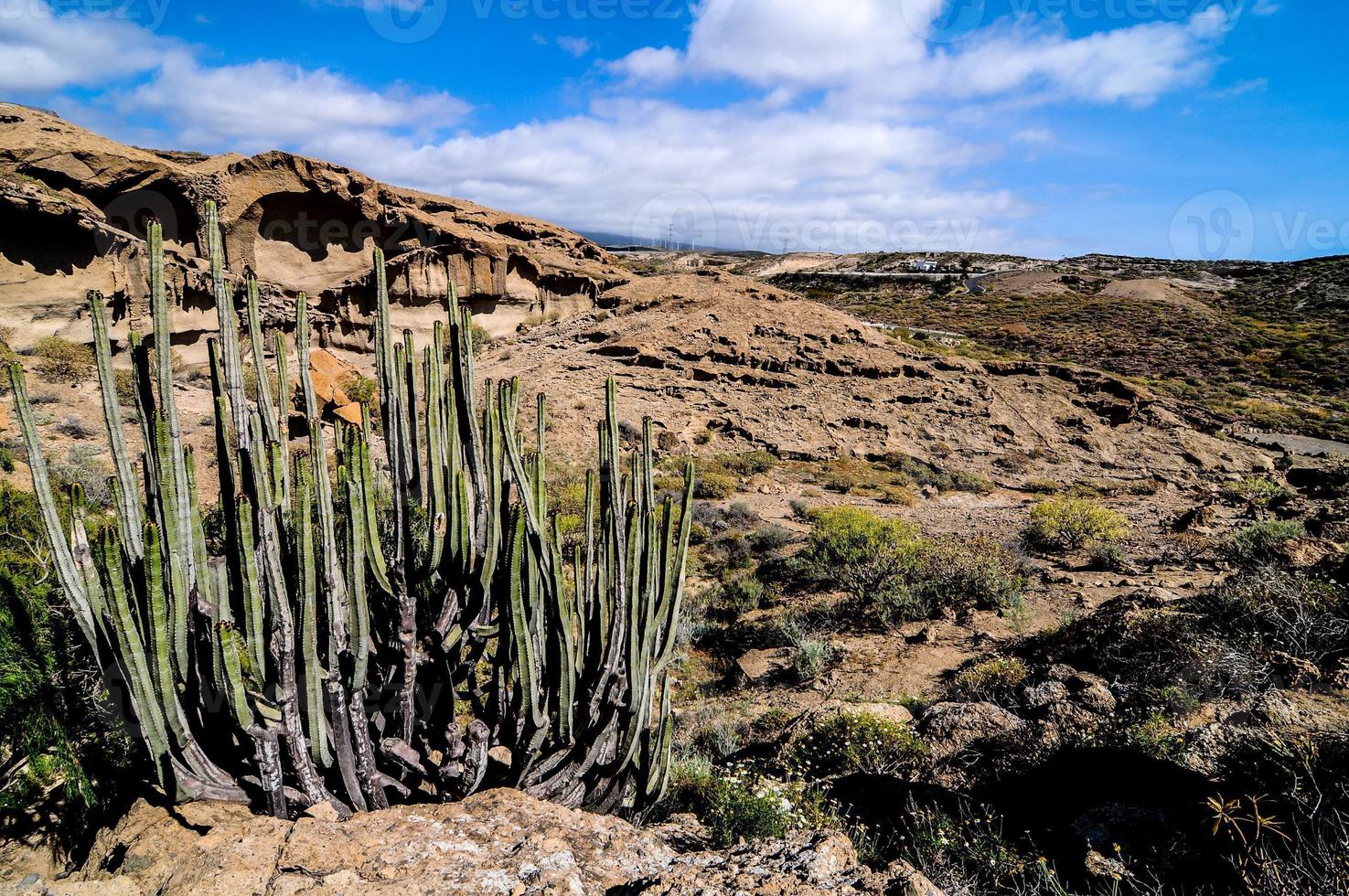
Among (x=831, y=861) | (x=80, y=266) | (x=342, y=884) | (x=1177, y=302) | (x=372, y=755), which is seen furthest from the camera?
(x=1177, y=302)

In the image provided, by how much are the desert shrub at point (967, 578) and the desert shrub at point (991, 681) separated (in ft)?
5.59

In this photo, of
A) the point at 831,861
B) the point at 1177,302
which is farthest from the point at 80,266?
the point at 1177,302

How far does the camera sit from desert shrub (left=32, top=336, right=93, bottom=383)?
11.7m

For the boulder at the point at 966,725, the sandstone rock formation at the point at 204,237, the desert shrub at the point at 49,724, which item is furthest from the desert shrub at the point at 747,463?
the desert shrub at the point at 49,724

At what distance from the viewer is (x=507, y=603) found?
3303 mm

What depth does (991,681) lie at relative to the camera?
577 cm

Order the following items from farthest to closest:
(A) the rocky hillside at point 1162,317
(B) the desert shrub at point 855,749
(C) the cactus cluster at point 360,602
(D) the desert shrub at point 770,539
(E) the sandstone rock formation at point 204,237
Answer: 1. (A) the rocky hillside at point 1162,317
2. (E) the sandstone rock formation at point 204,237
3. (D) the desert shrub at point 770,539
4. (B) the desert shrub at point 855,749
5. (C) the cactus cluster at point 360,602

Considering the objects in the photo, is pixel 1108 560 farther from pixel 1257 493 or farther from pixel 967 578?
pixel 1257 493

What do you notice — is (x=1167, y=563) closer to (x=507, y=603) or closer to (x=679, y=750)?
(x=679, y=750)

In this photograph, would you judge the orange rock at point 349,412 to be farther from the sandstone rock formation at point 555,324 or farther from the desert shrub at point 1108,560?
the desert shrub at point 1108,560

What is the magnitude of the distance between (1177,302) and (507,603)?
163 feet

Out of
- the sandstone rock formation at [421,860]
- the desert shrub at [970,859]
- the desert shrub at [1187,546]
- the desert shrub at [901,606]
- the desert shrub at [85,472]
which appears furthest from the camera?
the desert shrub at [1187,546]

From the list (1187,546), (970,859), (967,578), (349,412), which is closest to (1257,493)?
(1187,546)

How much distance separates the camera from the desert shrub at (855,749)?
15.0ft
